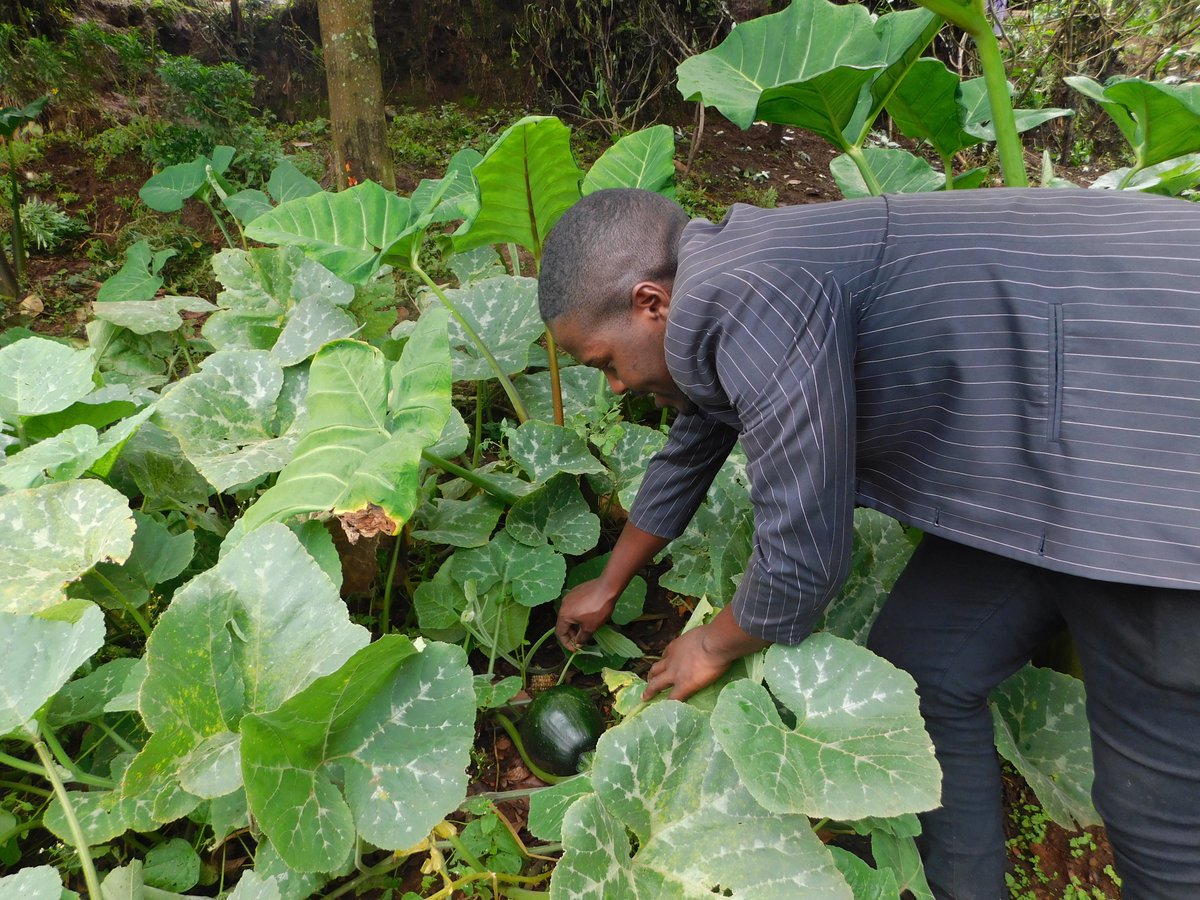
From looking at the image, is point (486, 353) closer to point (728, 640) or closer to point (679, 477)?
point (679, 477)

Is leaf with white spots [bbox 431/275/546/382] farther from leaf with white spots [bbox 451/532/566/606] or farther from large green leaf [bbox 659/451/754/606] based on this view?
large green leaf [bbox 659/451/754/606]

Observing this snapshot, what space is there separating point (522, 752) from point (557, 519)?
57 cm

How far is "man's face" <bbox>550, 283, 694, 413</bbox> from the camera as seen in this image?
1380 mm

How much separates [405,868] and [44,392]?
1.33 meters

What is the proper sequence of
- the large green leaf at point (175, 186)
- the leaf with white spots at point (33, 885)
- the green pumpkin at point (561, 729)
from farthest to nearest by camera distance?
the large green leaf at point (175, 186), the green pumpkin at point (561, 729), the leaf with white spots at point (33, 885)

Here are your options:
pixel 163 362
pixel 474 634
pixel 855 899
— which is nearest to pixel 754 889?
pixel 855 899

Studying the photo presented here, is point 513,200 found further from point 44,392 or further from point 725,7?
point 725,7

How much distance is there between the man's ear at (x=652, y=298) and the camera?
1352 millimetres

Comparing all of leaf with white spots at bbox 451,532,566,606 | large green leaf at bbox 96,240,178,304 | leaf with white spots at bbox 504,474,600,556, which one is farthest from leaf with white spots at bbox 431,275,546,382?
large green leaf at bbox 96,240,178,304

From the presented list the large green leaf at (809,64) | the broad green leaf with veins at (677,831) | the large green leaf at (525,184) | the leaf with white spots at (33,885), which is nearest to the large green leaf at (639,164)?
the large green leaf at (525,184)

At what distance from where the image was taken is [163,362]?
263 cm

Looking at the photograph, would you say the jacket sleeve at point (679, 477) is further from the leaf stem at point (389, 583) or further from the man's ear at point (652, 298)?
the leaf stem at point (389, 583)

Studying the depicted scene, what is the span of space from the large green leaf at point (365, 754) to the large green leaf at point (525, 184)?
1123 millimetres

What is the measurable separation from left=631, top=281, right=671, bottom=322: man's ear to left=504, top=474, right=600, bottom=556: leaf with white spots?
0.72 meters
